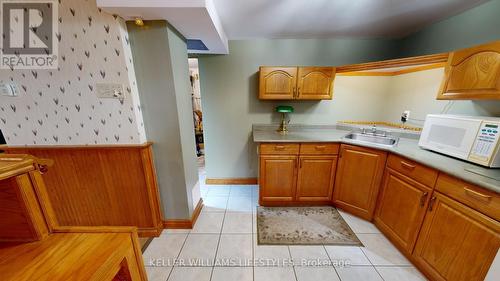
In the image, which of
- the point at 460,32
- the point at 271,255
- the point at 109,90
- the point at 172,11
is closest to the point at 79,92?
the point at 109,90

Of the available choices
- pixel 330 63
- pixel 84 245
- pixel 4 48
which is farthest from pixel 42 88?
pixel 330 63

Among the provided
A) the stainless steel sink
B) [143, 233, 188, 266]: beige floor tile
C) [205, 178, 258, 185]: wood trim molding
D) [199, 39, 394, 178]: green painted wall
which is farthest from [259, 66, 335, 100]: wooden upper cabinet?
[143, 233, 188, 266]: beige floor tile

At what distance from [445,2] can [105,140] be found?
3336mm

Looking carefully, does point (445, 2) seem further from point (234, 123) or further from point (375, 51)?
point (234, 123)

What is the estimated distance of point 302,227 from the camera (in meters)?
1.93

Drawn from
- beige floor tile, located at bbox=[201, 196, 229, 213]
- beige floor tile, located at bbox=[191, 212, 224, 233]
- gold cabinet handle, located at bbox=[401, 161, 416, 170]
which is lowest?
beige floor tile, located at bbox=[191, 212, 224, 233]

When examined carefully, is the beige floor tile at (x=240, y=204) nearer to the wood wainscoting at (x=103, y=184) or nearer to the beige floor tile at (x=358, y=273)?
the wood wainscoting at (x=103, y=184)

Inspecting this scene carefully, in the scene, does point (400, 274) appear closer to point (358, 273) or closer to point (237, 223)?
point (358, 273)

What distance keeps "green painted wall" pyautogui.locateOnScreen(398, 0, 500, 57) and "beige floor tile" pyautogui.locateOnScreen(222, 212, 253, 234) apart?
2.85 meters

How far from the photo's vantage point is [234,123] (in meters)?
2.70

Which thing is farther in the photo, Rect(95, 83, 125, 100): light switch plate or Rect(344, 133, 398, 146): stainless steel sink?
Rect(344, 133, 398, 146): stainless steel sink

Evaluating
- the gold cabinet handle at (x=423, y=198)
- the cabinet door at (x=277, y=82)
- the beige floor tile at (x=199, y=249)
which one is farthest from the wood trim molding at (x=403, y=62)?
the beige floor tile at (x=199, y=249)

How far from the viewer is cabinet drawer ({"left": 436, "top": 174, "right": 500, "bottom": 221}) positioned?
100 centimetres

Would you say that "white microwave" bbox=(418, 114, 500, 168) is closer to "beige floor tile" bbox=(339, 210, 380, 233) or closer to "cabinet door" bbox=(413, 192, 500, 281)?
"cabinet door" bbox=(413, 192, 500, 281)
